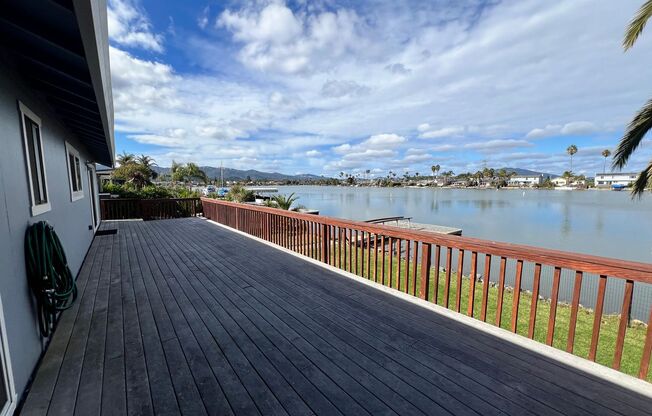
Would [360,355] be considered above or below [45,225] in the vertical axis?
below

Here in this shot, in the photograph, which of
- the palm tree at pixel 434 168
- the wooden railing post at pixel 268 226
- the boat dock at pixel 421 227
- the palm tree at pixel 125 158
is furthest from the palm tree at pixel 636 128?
the palm tree at pixel 434 168

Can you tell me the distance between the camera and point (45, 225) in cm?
233

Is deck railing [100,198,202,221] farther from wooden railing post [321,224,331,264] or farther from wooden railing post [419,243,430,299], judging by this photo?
wooden railing post [419,243,430,299]

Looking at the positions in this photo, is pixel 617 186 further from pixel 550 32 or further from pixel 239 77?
pixel 239 77

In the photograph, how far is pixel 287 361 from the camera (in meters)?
1.87

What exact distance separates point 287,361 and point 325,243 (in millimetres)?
2331

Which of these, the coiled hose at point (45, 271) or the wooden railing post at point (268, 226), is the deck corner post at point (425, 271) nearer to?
the coiled hose at point (45, 271)

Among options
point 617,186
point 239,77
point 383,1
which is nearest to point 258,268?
point 383,1

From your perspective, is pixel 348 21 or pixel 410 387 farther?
pixel 348 21

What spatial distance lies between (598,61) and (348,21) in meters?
7.18

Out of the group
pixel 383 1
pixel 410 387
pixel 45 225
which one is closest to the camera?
pixel 410 387

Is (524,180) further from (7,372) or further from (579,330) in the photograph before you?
(7,372)

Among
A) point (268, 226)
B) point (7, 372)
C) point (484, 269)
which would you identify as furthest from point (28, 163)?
point (484, 269)

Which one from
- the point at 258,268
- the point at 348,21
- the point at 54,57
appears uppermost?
the point at 348,21
